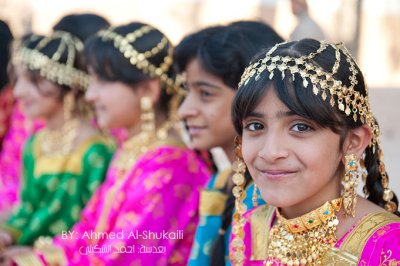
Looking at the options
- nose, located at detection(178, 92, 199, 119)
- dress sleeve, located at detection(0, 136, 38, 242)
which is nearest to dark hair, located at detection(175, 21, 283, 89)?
nose, located at detection(178, 92, 199, 119)

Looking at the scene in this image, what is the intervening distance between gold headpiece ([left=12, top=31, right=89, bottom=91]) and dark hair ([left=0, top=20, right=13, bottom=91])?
132cm

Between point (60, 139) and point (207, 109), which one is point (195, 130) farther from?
point (60, 139)

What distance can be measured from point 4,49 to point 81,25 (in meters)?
1.53

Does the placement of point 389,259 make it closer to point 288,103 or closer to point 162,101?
point 288,103

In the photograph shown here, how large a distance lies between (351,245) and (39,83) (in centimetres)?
245

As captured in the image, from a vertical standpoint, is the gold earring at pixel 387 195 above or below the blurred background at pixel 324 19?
above

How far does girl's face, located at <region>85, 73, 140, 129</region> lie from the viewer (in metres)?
3.13

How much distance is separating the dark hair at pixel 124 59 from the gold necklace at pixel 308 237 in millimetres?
1357

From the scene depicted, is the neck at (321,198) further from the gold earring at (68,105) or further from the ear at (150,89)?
the gold earring at (68,105)

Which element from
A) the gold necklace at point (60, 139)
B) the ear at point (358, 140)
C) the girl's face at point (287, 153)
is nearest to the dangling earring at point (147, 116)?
the gold necklace at point (60, 139)

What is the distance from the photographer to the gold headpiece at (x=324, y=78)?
181cm

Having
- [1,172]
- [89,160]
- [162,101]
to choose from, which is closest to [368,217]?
[162,101]

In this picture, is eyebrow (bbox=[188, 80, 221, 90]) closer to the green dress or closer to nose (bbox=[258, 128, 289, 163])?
nose (bbox=[258, 128, 289, 163])

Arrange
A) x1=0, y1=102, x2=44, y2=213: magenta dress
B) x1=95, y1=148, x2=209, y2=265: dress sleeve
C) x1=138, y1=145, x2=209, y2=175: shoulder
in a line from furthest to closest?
x1=0, y1=102, x2=44, y2=213: magenta dress
x1=138, y1=145, x2=209, y2=175: shoulder
x1=95, y1=148, x2=209, y2=265: dress sleeve
